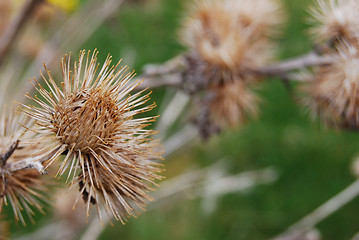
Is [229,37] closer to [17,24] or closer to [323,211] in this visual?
[17,24]

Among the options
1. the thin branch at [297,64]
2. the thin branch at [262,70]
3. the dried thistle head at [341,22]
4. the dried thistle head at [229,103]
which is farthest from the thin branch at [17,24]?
the dried thistle head at [341,22]

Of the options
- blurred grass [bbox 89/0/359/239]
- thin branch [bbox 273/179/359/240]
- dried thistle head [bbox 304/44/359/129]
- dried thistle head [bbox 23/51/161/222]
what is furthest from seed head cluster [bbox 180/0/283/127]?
blurred grass [bbox 89/0/359/239]

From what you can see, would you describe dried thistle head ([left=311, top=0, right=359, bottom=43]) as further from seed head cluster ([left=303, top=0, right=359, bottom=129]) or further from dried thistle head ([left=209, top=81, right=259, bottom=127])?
dried thistle head ([left=209, top=81, right=259, bottom=127])

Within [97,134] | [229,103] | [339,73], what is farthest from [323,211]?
[97,134]

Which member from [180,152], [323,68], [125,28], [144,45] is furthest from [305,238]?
[125,28]

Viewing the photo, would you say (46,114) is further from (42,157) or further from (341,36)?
(341,36)

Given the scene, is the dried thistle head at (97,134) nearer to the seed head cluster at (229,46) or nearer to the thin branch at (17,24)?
the seed head cluster at (229,46)
